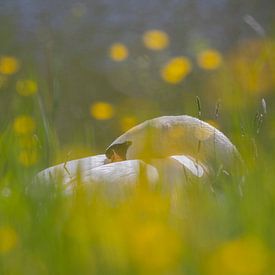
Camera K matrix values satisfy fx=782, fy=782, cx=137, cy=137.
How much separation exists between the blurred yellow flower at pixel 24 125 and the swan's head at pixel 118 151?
46 centimetres

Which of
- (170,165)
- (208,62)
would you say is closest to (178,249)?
(170,165)

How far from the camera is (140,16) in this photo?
524 centimetres

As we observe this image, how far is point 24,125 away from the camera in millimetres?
1683

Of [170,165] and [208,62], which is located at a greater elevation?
[208,62]

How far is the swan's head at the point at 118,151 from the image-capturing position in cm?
220

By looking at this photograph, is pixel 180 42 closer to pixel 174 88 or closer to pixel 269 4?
pixel 269 4

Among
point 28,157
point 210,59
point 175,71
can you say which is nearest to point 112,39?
point 210,59

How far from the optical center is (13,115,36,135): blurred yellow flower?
1635mm

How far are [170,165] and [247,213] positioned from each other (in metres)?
0.82

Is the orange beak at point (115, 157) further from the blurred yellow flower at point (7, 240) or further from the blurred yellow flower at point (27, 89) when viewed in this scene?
the blurred yellow flower at point (7, 240)

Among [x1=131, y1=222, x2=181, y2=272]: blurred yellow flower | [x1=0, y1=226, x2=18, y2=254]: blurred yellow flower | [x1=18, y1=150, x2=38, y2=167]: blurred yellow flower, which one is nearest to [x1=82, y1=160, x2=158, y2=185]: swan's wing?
[x1=18, y1=150, x2=38, y2=167]: blurred yellow flower

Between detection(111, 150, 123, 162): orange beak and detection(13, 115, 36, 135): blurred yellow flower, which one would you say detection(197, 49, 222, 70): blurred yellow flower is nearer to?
detection(111, 150, 123, 162): orange beak

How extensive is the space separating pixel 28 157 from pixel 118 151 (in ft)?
2.89

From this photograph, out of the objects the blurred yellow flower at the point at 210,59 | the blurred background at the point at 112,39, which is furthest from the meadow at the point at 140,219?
the blurred background at the point at 112,39
